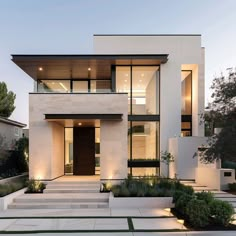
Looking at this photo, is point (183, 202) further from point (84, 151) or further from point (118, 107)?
point (84, 151)

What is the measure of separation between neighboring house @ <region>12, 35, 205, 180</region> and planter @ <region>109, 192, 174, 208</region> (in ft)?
13.9

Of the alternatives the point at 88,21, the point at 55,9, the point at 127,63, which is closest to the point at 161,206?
the point at 127,63

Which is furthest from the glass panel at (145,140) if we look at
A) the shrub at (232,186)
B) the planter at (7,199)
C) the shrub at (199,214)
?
the shrub at (199,214)

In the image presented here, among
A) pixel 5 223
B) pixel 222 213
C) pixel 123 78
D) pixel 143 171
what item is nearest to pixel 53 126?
pixel 123 78

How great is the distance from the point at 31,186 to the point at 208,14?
45.9ft

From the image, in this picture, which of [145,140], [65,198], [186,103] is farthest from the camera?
[186,103]

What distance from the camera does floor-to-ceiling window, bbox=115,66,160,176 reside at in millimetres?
19719

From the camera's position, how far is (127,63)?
20.0m

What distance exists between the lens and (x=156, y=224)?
896cm

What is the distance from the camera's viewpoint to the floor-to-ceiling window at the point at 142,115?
1972 cm

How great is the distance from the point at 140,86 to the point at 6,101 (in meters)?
19.1

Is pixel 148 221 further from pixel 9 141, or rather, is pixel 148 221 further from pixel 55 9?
pixel 55 9

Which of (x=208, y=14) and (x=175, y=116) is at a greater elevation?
(x=208, y=14)

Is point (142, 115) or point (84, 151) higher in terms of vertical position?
point (142, 115)
